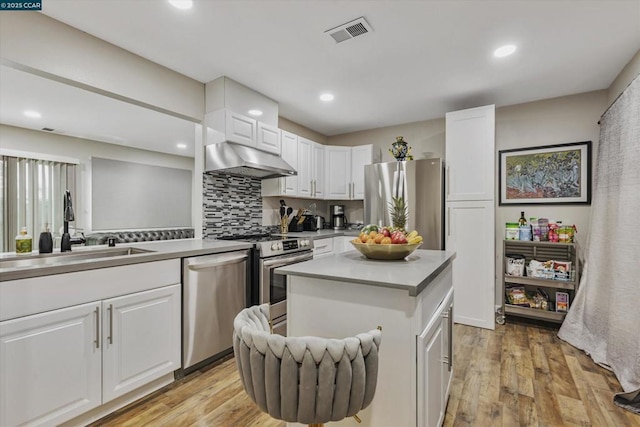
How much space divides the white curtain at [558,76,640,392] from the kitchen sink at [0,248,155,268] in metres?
3.51

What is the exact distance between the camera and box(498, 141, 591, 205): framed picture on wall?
320 centimetres

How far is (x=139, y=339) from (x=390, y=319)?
163 cm

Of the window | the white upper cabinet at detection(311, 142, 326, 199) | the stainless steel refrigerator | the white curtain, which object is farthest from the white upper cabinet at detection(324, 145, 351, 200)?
the window

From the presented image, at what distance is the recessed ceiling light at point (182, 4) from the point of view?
1.80 metres

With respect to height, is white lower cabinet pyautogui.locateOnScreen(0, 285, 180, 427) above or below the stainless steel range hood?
below

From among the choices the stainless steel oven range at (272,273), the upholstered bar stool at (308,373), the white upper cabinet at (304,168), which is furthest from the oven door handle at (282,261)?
the upholstered bar stool at (308,373)

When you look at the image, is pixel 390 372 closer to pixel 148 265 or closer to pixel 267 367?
pixel 267 367

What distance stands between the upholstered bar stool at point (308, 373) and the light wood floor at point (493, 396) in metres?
0.98

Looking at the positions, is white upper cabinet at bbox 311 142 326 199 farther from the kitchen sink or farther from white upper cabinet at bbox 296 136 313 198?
the kitchen sink

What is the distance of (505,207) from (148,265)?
3784 mm

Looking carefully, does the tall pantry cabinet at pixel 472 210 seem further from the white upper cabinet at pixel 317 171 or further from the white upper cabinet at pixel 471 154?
the white upper cabinet at pixel 317 171

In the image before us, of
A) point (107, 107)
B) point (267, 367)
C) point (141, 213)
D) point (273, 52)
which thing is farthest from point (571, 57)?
point (141, 213)

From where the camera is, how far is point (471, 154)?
334 centimetres

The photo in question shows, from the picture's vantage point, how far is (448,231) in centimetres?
343
